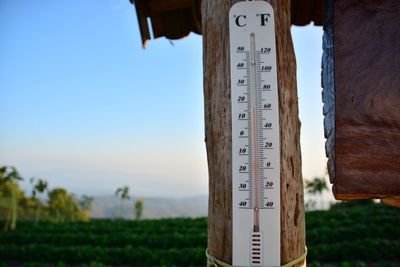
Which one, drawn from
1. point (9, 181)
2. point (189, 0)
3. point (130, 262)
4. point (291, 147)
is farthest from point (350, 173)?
point (9, 181)

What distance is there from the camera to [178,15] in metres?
3.09

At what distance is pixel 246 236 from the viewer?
1.66m

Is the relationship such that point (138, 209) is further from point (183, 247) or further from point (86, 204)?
point (183, 247)

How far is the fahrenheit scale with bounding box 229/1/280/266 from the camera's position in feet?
5.42

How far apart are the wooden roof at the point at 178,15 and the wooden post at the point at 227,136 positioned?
1005 mm

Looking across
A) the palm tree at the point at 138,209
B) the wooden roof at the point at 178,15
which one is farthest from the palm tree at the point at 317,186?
the wooden roof at the point at 178,15

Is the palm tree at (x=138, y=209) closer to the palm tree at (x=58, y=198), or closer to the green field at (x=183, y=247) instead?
the palm tree at (x=58, y=198)

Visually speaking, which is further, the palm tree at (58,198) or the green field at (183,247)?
the palm tree at (58,198)

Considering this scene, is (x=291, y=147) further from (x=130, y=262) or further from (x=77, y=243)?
(x=77, y=243)

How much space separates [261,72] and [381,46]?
47cm

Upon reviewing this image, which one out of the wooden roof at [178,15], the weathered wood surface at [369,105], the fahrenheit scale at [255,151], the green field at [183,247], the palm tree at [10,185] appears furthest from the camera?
the palm tree at [10,185]

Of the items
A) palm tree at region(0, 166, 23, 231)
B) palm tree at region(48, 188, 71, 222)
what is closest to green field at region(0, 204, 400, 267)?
palm tree at region(0, 166, 23, 231)

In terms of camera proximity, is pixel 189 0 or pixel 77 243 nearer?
pixel 189 0

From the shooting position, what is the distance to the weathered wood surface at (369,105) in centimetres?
150
